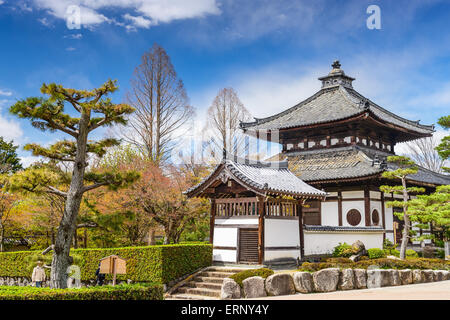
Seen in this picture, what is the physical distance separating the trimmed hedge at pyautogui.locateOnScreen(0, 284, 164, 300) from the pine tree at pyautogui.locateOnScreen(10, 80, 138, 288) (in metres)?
1.40

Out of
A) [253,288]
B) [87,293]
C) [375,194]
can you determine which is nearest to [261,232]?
[253,288]

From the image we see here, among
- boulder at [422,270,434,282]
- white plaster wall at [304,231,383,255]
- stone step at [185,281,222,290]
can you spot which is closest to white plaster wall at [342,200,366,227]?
white plaster wall at [304,231,383,255]

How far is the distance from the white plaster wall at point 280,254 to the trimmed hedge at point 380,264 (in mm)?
1403

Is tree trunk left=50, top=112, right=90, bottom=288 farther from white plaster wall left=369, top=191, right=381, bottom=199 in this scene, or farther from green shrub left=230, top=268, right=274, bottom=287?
white plaster wall left=369, top=191, right=381, bottom=199

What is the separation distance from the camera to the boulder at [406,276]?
17.8 m

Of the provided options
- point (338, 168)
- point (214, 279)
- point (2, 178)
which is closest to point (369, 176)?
point (338, 168)

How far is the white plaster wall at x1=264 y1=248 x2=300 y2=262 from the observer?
18.5 metres

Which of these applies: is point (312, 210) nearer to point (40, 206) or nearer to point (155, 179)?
point (155, 179)

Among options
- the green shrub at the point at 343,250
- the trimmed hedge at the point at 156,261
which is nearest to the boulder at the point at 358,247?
the green shrub at the point at 343,250

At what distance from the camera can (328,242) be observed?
2142 cm

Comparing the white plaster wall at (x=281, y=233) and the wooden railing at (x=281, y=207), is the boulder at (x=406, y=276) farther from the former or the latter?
the wooden railing at (x=281, y=207)

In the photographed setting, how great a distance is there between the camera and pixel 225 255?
19.6m

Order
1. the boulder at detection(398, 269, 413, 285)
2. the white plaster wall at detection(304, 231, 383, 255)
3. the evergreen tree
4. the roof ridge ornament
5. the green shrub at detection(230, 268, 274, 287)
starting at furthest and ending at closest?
the evergreen tree, the roof ridge ornament, the white plaster wall at detection(304, 231, 383, 255), the boulder at detection(398, 269, 413, 285), the green shrub at detection(230, 268, 274, 287)
